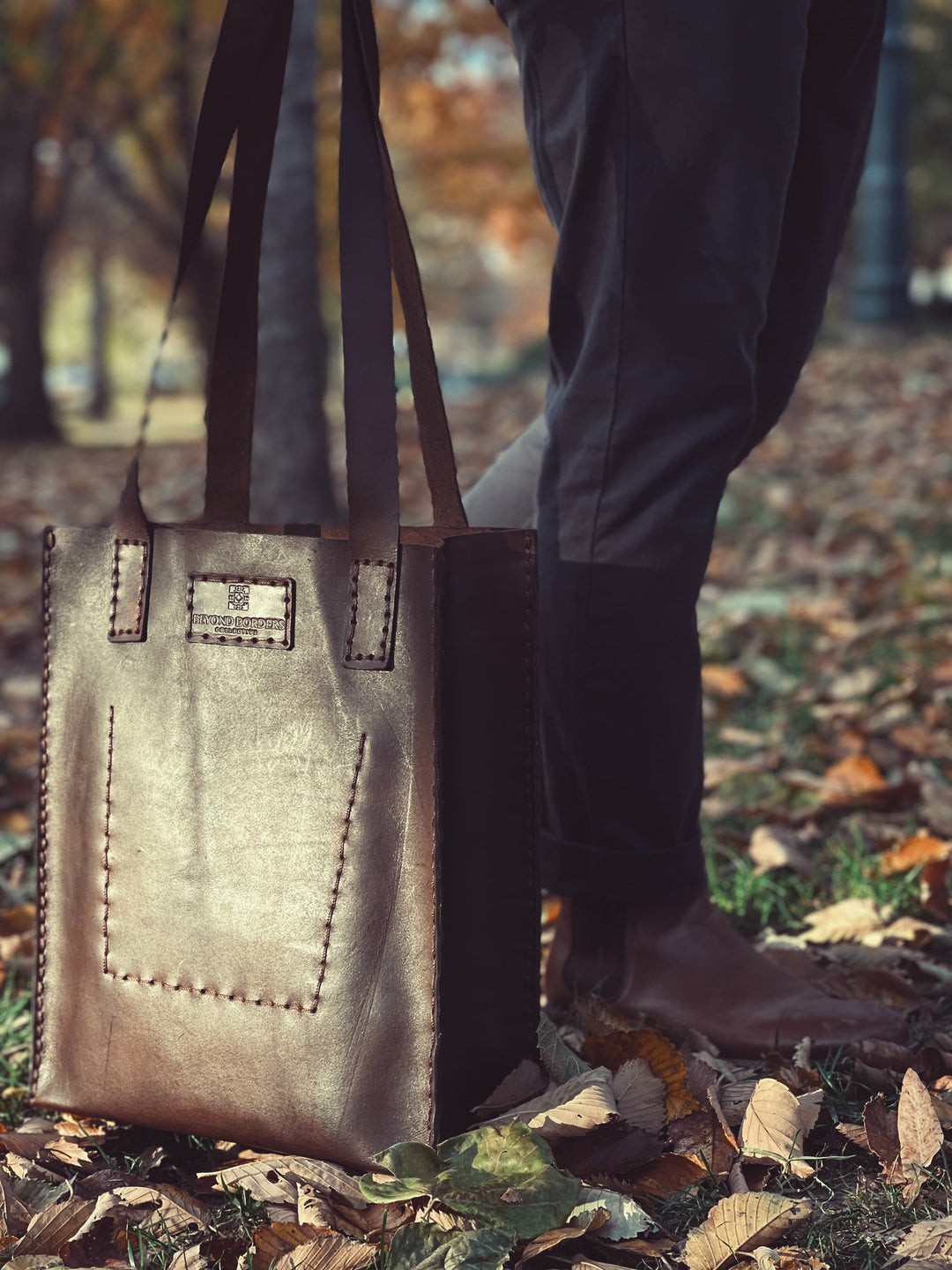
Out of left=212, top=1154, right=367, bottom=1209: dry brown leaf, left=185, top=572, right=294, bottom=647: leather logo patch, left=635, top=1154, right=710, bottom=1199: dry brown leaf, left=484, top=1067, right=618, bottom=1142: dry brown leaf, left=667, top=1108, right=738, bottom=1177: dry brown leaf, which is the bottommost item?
left=212, top=1154, right=367, bottom=1209: dry brown leaf

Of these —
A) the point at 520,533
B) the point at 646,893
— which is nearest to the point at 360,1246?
the point at 646,893

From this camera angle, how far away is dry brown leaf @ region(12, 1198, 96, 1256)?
114 centimetres

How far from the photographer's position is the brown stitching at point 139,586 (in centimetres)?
131

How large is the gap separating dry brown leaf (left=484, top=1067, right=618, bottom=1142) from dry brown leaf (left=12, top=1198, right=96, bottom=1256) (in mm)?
400

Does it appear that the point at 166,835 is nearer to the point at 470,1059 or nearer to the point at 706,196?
the point at 470,1059

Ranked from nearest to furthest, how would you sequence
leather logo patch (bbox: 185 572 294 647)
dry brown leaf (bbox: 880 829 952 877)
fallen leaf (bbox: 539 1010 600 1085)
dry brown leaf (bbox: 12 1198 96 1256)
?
dry brown leaf (bbox: 12 1198 96 1256) < leather logo patch (bbox: 185 572 294 647) < fallen leaf (bbox: 539 1010 600 1085) < dry brown leaf (bbox: 880 829 952 877)

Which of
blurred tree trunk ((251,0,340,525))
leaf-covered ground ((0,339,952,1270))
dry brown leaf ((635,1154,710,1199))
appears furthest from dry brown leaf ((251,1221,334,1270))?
blurred tree trunk ((251,0,340,525))

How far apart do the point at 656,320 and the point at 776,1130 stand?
2.78 ft

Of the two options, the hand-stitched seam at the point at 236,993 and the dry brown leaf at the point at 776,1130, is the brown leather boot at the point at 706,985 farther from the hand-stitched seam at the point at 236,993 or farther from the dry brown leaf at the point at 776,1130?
the hand-stitched seam at the point at 236,993

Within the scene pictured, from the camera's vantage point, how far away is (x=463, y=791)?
123cm

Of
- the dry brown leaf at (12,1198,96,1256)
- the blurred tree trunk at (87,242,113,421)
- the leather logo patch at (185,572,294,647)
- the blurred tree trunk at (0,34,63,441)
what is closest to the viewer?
the dry brown leaf at (12,1198,96,1256)

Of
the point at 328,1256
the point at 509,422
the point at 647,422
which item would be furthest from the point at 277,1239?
the point at 509,422

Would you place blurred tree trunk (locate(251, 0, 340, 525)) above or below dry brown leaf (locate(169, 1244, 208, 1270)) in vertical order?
above

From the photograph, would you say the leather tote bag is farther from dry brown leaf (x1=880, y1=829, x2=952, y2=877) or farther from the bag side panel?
dry brown leaf (x1=880, y1=829, x2=952, y2=877)
